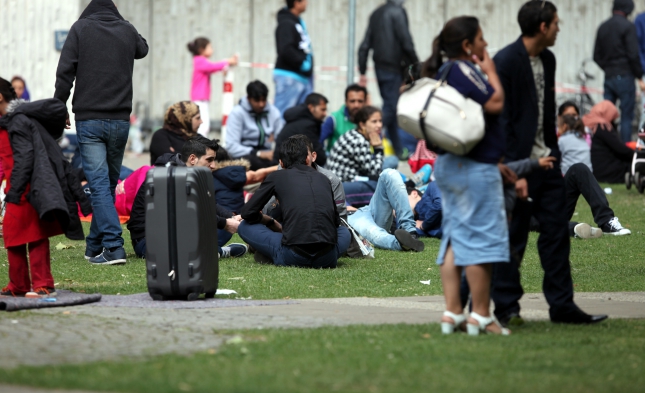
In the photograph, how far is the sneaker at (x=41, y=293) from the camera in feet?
23.2

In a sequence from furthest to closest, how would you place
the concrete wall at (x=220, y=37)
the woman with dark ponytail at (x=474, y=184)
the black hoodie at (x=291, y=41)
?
the concrete wall at (x=220, y=37), the black hoodie at (x=291, y=41), the woman with dark ponytail at (x=474, y=184)

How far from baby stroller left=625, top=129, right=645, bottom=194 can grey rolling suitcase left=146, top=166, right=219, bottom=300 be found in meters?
9.37

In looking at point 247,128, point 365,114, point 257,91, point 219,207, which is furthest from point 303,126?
point 219,207

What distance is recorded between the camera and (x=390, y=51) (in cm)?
1777

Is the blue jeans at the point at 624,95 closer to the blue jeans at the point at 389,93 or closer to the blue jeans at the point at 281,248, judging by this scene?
the blue jeans at the point at 389,93

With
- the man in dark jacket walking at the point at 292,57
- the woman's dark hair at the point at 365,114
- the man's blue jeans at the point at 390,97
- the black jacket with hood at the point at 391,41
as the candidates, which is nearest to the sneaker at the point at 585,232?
the woman's dark hair at the point at 365,114

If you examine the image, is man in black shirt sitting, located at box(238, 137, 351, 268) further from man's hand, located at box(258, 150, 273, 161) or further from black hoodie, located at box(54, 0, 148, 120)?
man's hand, located at box(258, 150, 273, 161)

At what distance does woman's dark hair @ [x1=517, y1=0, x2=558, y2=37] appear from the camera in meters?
6.11

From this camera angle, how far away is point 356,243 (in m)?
9.94

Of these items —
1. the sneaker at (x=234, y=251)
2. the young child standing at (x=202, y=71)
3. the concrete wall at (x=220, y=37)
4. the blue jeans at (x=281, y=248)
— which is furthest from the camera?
the concrete wall at (x=220, y=37)

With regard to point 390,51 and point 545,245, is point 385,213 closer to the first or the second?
point 545,245

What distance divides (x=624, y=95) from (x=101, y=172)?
12.2 meters

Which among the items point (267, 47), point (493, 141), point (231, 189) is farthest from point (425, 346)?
point (267, 47)

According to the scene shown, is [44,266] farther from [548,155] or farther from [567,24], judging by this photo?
[567,24]
